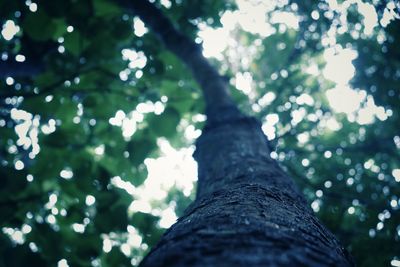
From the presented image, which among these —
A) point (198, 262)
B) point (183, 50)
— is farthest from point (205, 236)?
point (183, 50)

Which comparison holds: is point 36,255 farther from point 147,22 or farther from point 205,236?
point 205,236

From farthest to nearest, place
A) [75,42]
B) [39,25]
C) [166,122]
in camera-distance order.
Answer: [166,122], [75,42], [39,25]

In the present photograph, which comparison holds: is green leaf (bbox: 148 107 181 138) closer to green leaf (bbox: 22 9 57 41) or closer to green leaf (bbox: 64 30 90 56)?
green leaf (bbox: 64 30 90 56)

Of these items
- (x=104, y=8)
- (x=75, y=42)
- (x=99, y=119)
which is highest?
(x=104, y=8)

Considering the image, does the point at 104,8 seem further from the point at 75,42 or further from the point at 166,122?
the point at 166,122

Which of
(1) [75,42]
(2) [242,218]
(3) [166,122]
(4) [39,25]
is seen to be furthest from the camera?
(3) [166,122]

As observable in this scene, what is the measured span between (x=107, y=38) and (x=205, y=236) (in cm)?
216

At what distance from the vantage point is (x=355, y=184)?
4.09 metres

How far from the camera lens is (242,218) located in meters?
0.79

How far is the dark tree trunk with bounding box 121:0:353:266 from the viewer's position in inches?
24.4

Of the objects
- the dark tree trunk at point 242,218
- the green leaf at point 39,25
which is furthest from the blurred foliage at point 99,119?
the dark tree trunk at point 242,218

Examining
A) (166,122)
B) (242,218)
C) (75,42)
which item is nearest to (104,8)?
(75,42)

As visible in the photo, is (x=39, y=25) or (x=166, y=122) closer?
(x=39, y=25)

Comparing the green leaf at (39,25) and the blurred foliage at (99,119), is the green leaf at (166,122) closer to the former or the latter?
the blurred foliage at (99,119)
